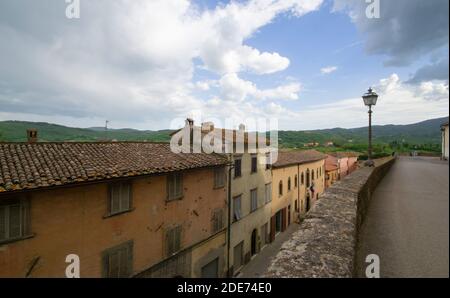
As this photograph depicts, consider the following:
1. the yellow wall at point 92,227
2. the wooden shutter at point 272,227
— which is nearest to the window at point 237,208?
the yellow wall at point 92,227

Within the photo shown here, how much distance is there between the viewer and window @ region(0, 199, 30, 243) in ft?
27.8

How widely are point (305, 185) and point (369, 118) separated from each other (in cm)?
2585

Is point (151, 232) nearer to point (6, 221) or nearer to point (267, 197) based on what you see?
point (6, 221)

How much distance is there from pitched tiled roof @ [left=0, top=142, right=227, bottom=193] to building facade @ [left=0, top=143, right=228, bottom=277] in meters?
0.03

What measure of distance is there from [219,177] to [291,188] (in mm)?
14311

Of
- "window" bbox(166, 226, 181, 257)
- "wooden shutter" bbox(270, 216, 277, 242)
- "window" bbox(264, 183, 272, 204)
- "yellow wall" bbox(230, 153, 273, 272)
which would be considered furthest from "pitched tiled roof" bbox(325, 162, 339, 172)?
"window" bbox(166, 226, 181, 257)

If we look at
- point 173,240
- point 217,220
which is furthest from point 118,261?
point 217,220

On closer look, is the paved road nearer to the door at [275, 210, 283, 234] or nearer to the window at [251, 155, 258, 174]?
the window at [251, 155, 258, 174]

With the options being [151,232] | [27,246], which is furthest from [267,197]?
[27,246]

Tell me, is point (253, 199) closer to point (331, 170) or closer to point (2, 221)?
point (2, 221)

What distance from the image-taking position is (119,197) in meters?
11.8
